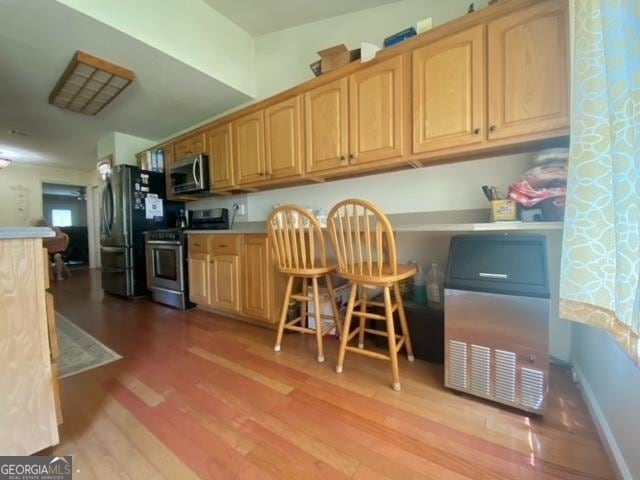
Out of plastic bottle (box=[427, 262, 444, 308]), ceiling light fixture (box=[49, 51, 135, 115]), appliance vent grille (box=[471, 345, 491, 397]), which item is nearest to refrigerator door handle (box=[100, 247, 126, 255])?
ceiling light fixture (box=[49, 51, 135, 115])

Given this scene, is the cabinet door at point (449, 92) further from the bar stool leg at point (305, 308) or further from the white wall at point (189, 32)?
the white wall at point (189, 32)

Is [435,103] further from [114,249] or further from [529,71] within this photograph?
[114,249]

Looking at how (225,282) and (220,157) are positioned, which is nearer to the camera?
(225,282)

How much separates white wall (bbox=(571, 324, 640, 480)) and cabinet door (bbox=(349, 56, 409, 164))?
4.50 ft

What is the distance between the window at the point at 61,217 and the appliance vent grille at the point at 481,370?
906 cm

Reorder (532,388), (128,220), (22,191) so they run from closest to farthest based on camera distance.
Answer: (532,388)
(128,220)
(22,191)

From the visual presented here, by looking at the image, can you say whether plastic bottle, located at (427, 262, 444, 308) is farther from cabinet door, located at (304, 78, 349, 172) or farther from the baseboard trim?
cabinet door, located at (304, 78, 349, 172)

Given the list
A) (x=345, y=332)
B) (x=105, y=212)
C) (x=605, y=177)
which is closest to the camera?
(x=605, y=177)

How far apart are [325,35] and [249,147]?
1196 mm

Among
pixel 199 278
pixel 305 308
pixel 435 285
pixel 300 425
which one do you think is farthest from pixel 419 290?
pixel 199 278

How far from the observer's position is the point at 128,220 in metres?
3.23

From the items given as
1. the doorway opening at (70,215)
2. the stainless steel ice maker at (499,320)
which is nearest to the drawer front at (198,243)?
the stainless steel ice maker at (499,320)

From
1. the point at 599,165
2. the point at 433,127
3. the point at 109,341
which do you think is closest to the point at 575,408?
the point at 599,165

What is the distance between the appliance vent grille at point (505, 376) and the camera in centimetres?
120
